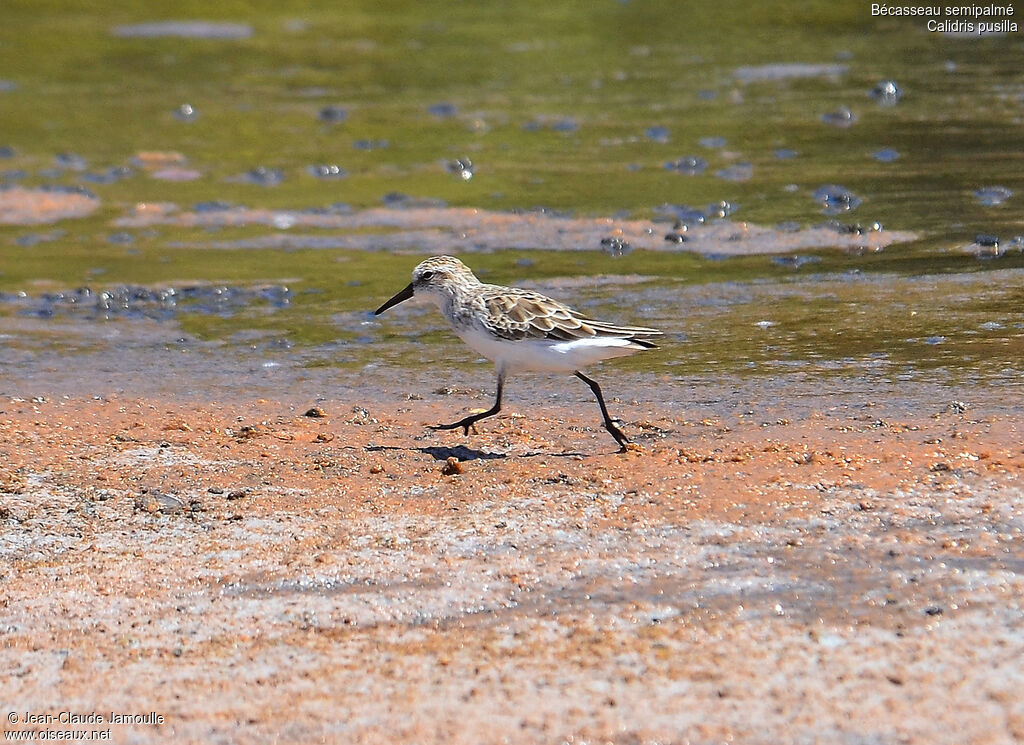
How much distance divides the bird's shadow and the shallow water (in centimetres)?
179

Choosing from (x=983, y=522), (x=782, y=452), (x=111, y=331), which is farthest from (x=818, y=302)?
(x=111, y=331)

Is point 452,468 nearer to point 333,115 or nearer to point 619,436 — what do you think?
point 619,436

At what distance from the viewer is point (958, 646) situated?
509 centimetres

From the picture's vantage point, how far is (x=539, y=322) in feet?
24.7

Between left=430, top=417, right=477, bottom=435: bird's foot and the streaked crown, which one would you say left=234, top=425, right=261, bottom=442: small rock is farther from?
the streaked crown

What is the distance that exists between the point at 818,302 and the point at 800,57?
10.0m

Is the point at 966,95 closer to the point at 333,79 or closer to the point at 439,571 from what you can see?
the point at 333,79

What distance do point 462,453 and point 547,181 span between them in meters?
7.12

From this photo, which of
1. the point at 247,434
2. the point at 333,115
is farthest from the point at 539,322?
the point at 333,115

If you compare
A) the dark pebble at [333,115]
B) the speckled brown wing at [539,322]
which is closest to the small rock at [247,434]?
the speckled brown wing at [539,322]

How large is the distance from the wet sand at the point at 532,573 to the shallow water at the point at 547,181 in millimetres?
1652

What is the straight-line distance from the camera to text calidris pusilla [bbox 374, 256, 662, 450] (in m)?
7.46

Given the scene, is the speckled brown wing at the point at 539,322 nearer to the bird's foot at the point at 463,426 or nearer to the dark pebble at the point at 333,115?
the bird's foot at the point at 463,426

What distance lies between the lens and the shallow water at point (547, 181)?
33.8 ft
